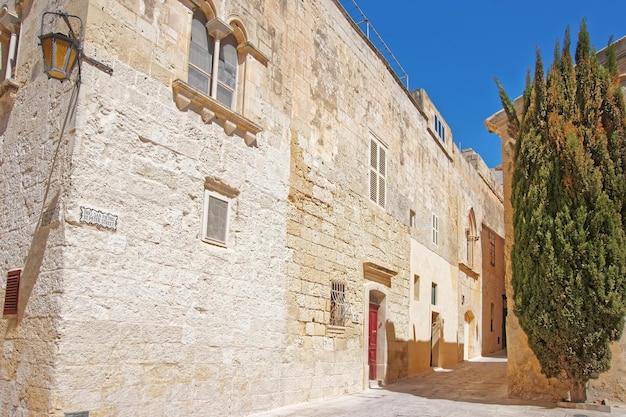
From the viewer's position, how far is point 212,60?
7.52 metres

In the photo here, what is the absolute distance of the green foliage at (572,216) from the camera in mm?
7934

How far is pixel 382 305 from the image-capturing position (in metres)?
11.7

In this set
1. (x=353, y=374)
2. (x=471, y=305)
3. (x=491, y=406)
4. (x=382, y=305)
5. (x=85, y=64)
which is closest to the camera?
(x=85, y=64)

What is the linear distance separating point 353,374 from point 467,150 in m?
14.4

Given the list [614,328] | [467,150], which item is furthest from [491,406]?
[467,150]

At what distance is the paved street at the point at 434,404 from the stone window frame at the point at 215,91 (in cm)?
384

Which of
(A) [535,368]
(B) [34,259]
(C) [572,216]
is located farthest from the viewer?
(A) [535,368]

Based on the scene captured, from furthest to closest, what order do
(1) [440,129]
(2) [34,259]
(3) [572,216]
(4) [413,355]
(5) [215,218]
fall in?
(1) [440,129], (4) [413,355], (3) [572,216], (5) [215,218], (2) [34,259]

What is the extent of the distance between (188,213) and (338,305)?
153 inches

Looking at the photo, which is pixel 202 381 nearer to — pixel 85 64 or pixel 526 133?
pixel 85 64

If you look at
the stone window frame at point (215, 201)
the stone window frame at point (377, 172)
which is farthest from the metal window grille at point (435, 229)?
the stone window frame at point (215, 201)

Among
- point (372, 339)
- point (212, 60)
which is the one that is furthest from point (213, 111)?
point (372, 339)

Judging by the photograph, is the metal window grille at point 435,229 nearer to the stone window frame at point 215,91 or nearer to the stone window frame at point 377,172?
the stone window frame at point 377,172

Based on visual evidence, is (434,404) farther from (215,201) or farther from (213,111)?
(213,111)
